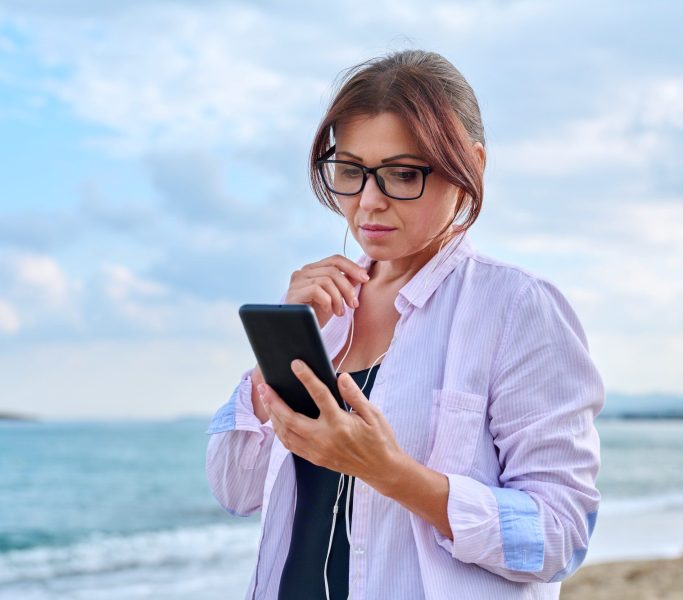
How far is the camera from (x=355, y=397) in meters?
1.54

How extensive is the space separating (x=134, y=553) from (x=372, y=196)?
11.3m

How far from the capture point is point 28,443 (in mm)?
30906

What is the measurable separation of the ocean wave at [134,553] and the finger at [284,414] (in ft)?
29.7

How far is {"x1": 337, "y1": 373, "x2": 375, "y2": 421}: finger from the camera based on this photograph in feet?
5.03

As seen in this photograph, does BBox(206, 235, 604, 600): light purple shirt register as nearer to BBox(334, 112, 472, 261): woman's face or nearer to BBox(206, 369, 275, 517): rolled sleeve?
BBox(334, 112, 472, 261): woman's face

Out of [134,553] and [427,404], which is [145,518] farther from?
[427,404]

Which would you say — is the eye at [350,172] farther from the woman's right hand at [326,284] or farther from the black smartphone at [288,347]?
the black smartphone at [288,347]

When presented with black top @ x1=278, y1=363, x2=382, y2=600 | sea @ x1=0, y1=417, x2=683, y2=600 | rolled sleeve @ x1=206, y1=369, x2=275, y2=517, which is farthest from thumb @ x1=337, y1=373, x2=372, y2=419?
sea @ x1=0, y1=417, x2=683, y2=600

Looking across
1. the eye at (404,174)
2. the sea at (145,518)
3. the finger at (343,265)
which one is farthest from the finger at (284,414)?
the sea at (145,518)

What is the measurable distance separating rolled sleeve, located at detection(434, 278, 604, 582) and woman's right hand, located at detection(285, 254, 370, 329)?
0.36 m

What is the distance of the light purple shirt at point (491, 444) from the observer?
65.1 inches

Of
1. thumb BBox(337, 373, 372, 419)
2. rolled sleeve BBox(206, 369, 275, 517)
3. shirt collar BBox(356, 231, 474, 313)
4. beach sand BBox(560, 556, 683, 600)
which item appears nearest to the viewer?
thumb BBox(337, 373, 372, 419)

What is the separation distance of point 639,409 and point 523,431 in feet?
168

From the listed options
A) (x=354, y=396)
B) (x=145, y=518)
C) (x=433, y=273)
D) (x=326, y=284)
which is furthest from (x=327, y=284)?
(x=145, y=518)
